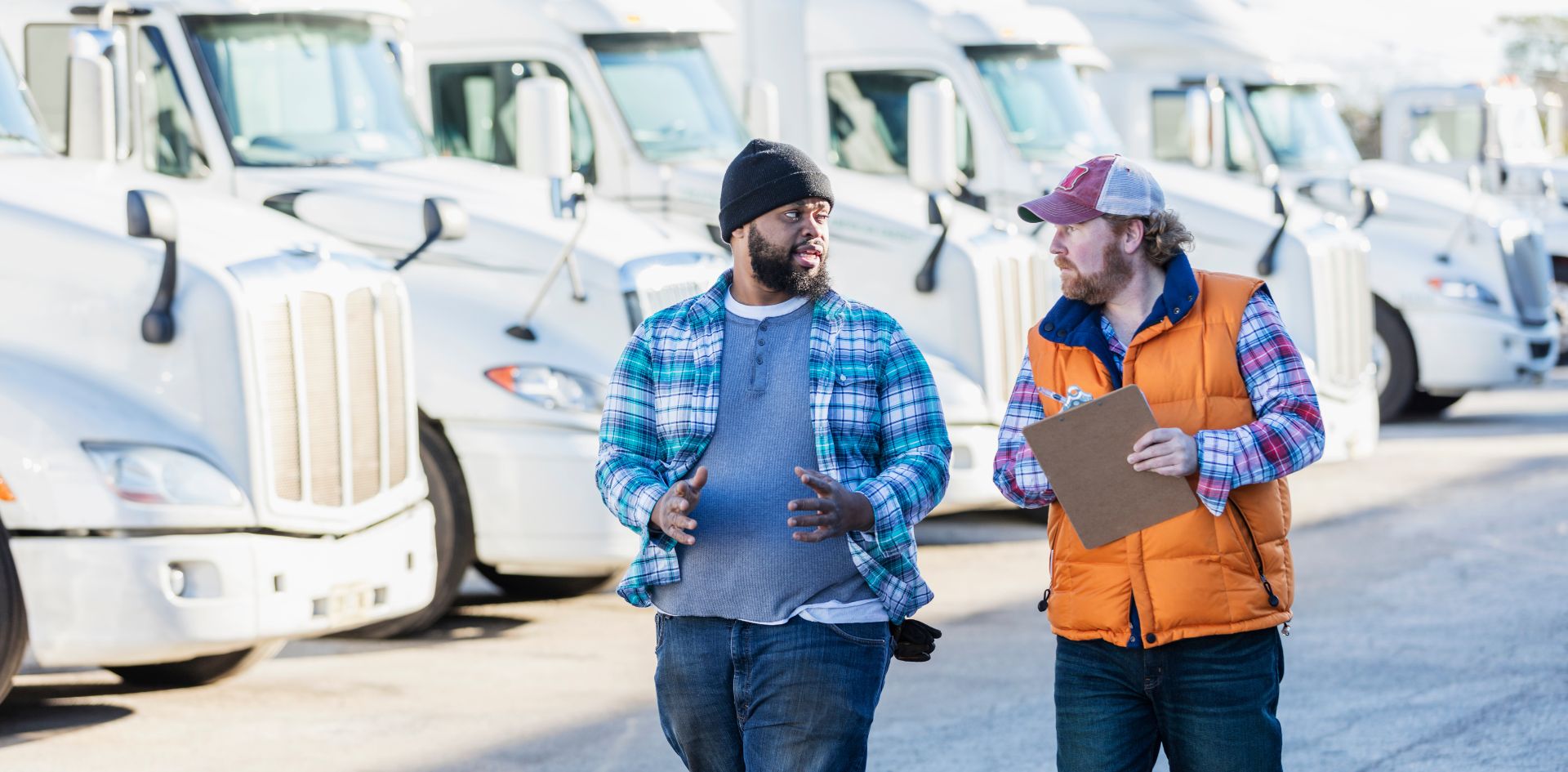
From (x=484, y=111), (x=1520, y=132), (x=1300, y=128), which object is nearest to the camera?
(x=484, y=111)

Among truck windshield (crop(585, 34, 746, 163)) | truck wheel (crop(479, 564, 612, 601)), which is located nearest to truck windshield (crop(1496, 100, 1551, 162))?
truck windshield (crop(585, 34, 746, 163))

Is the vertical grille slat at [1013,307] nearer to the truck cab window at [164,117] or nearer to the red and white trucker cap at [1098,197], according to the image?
the truck cab window at [164,117]

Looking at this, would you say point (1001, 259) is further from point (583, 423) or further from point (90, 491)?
point (90, 491)

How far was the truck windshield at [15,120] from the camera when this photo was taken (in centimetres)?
795

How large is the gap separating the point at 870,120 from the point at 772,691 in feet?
29.1

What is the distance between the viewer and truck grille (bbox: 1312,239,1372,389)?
549 inches

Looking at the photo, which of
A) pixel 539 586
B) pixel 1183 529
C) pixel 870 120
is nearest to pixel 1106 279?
pixel 1183 529

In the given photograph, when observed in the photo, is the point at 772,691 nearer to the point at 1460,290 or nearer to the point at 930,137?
the point at 930,137

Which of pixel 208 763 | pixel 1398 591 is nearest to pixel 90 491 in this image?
pixel 208 763

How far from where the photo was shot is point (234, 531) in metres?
7.28

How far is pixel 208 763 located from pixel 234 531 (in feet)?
2.53

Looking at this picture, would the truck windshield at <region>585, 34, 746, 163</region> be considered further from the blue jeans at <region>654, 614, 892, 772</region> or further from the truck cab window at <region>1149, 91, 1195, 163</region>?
the blue jeans at <region>654, 614, 892, 772</region>

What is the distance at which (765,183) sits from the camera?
14.3 feet

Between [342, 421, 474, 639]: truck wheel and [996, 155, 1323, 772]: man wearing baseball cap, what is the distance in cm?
515
